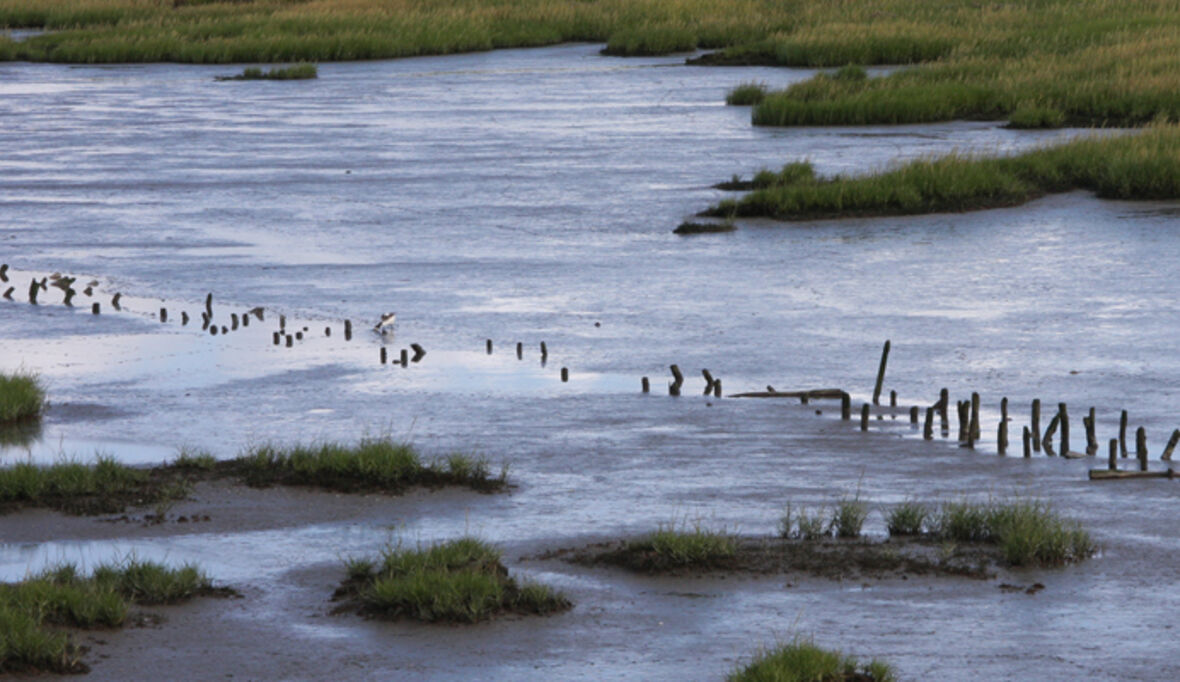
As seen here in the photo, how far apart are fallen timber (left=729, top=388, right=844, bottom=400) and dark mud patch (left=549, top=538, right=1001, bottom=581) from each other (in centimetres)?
366

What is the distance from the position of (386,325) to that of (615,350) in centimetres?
231

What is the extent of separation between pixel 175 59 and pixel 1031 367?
161ft

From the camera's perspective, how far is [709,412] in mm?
13242

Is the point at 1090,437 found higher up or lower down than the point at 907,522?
higher up

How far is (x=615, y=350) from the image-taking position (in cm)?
1563

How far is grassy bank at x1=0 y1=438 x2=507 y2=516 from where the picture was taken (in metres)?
10.6

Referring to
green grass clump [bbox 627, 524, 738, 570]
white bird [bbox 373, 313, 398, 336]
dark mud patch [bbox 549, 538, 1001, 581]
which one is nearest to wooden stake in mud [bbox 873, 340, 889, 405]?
dark mud patch [bbox 549, 538, 1001, 581]

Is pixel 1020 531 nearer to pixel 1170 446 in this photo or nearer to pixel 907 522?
pixel 907 522

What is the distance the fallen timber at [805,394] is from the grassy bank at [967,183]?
10.4 metres

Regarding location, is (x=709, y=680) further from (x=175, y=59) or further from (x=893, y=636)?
(x=175, y=59)

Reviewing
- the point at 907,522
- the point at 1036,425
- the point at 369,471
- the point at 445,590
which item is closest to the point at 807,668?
the point at 445,590

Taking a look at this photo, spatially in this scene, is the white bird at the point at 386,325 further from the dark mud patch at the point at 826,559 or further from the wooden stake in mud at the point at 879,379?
the dark mud patch at the point at 826,559

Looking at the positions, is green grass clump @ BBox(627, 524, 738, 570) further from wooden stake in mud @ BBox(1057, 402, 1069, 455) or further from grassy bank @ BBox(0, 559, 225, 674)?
wooden stake in mud @ BBox(1057, 402, 1069, 455)

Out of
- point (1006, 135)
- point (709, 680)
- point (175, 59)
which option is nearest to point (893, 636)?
point (709, 680)
